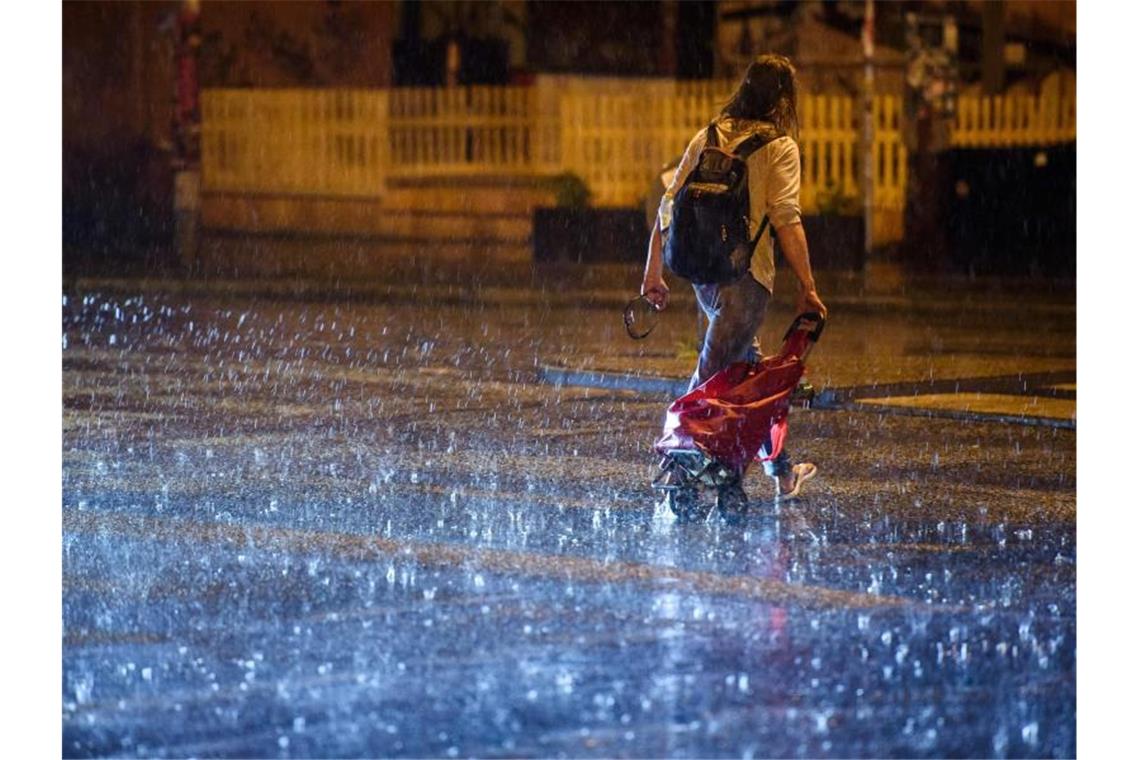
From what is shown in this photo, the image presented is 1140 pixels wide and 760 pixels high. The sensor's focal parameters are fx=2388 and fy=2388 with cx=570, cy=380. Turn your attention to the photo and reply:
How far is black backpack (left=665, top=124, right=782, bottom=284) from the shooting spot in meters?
8.93

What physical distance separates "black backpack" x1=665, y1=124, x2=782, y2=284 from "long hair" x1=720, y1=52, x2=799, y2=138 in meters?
0.19

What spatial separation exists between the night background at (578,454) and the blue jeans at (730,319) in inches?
24.0

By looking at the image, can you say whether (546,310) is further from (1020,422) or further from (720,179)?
(720,179)

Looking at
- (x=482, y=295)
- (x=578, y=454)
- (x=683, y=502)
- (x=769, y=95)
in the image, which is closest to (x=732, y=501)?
(x=683, y=502)

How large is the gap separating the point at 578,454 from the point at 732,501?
6.36 ft

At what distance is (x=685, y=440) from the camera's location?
29.5ft

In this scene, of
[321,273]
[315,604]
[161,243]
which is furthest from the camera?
[161,243]

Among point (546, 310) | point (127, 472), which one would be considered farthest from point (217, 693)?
point (546, 310)

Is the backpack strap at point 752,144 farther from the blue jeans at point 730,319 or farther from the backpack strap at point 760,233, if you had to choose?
the blue jeans at point 730,319

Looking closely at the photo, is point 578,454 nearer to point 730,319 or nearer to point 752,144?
point 730,319

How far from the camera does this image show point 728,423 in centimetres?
895

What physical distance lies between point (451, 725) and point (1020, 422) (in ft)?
22.3

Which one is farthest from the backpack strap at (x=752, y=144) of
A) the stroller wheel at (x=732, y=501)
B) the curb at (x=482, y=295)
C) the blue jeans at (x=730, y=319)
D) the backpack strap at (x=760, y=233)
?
the curb at (x=482, y=295)

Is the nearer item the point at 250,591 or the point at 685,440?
the point at 250,591
